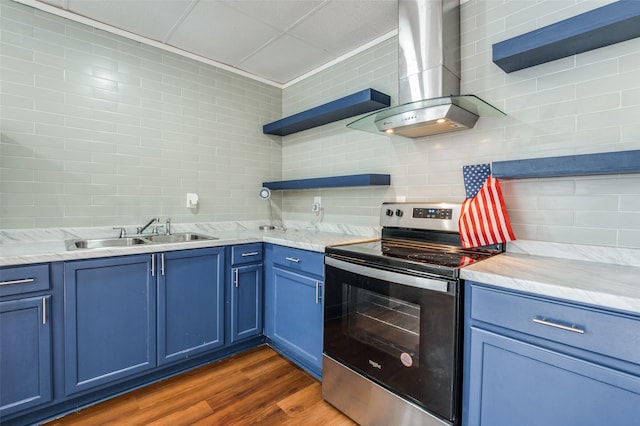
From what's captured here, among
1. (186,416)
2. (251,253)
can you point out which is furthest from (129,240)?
(186,416)

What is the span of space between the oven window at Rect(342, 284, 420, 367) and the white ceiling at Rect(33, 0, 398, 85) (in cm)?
181

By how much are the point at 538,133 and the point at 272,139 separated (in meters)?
2.38

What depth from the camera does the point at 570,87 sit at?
1.54 meters

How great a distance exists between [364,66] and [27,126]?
2.40 metres

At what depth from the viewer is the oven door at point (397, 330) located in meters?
1.31

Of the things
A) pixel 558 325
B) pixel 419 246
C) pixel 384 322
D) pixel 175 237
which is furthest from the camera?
pixel 175 237

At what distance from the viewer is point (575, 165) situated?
Answer: 4.53 feet

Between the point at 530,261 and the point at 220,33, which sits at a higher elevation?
the point at 220,33

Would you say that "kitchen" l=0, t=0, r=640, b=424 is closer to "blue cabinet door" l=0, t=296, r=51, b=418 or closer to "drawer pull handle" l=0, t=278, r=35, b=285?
"drawer pull handle" l=0, t=278, r=35, b=285

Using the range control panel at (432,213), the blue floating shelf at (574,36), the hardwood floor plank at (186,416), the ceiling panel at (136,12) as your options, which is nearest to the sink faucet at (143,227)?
the hardwood floor plank at (186,416)

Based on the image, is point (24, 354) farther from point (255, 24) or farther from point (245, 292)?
point (255, 24)

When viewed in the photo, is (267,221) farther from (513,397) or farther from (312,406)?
(513,397)

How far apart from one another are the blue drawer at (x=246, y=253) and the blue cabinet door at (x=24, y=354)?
105 centimetres

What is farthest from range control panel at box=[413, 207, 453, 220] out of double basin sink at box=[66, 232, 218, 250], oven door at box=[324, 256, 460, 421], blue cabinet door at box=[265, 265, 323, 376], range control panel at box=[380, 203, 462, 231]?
double basin sink at box=[66, 232, 218, 250]
